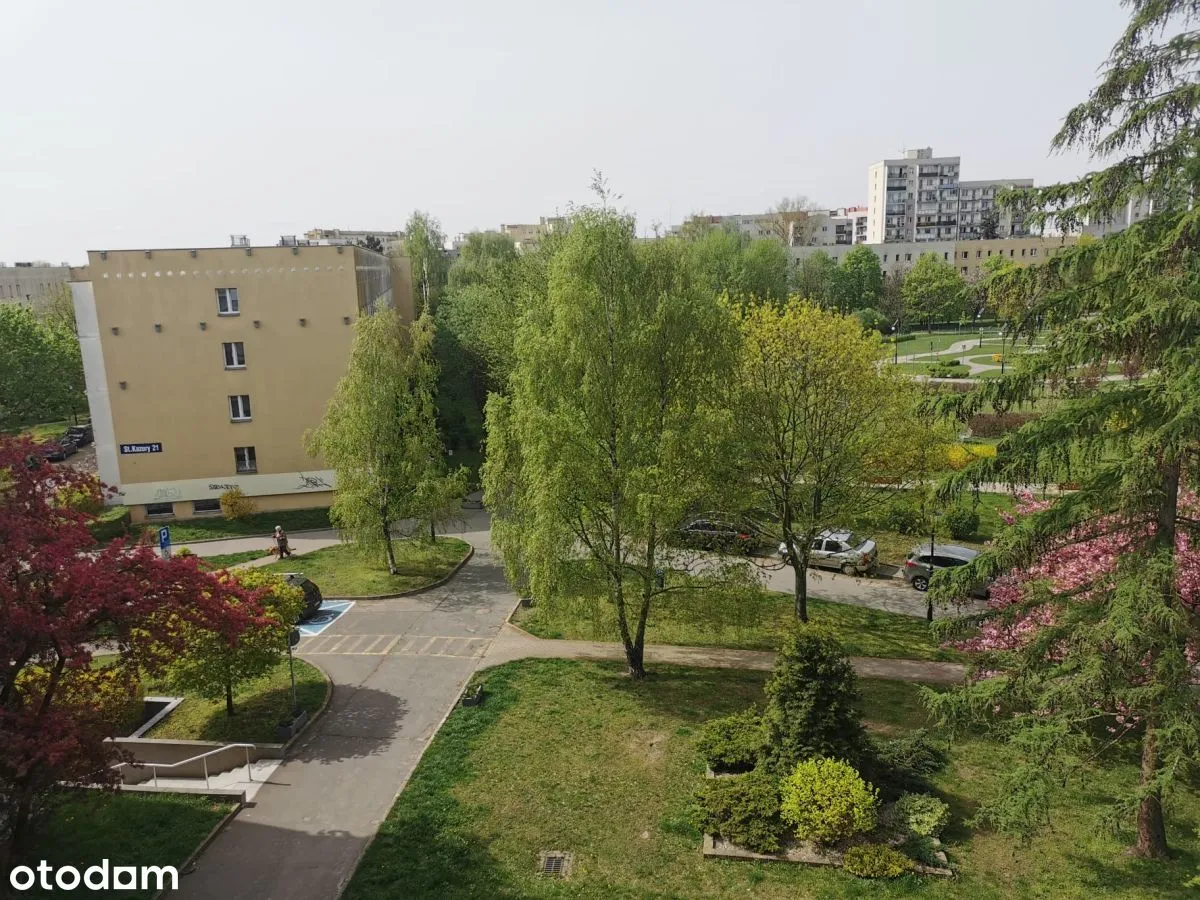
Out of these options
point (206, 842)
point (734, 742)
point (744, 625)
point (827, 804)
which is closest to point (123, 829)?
point (206, 842)

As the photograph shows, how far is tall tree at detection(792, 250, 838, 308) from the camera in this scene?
72.5 meters

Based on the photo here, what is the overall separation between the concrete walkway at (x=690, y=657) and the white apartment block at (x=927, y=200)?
4512 inches

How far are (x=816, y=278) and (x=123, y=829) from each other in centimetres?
7062

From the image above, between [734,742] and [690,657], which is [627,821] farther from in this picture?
[690,657]

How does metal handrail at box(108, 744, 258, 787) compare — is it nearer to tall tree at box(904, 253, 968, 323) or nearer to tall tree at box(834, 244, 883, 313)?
tall tree at box(834, 244, 883, 313)

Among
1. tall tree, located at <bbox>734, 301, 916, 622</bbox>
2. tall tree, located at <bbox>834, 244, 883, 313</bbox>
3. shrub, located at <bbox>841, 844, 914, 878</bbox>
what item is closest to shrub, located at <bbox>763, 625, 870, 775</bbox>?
shrub, located at <bbox>841, 844, 914, 878</bbox>

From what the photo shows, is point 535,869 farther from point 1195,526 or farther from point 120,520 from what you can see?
point 120,520

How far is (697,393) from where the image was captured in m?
18.6

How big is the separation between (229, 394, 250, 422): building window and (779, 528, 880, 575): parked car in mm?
22903

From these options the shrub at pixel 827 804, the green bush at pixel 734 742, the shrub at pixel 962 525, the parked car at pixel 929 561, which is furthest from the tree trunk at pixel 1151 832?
the shrub at pixel 962 525

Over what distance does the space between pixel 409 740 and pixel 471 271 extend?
4255 centimetres

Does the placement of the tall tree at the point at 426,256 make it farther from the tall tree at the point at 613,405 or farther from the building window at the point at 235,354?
the tall tree at the point at 613,405

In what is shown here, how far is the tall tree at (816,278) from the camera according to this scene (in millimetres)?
72500

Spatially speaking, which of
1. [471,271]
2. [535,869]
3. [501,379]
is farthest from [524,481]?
[471,271]
